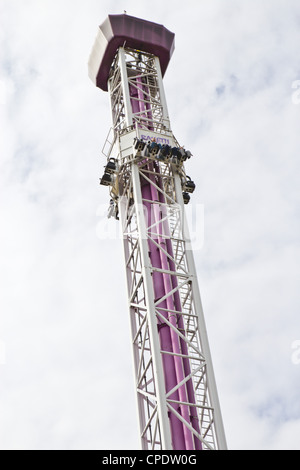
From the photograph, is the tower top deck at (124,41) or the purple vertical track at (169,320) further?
the tower top deck at (124,41)

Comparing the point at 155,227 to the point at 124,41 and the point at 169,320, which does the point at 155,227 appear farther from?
the point at 124,41

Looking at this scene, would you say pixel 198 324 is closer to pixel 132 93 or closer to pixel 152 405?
pixel 152 405

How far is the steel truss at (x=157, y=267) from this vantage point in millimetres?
27094

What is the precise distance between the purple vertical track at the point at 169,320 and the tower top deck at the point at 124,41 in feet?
18.7

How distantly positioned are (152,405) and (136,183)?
11214mm

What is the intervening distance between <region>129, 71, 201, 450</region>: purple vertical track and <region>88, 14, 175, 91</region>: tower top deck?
5693 millimetres

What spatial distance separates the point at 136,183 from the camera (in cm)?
3284

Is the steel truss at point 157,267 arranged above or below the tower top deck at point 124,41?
below

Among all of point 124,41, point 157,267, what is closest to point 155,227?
point 157,267

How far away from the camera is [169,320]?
29.7 metres

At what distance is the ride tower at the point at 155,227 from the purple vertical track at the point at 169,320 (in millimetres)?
44

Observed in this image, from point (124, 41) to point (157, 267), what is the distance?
16.0 meters

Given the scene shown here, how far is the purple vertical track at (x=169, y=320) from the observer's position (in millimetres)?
27031

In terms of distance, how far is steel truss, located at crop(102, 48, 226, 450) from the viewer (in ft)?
88.9
